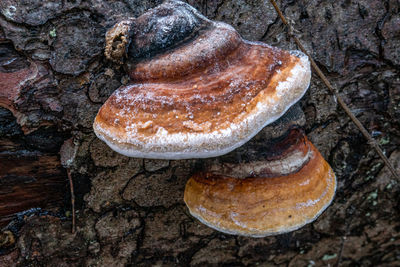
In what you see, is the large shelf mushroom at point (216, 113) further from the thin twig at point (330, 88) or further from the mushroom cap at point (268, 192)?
the thin twig at point (330, 88)

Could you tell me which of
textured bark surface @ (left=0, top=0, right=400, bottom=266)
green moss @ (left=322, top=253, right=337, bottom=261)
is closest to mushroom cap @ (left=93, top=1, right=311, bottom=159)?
textured bark surface @ (left=0, top=0, right=400, bottom=266)

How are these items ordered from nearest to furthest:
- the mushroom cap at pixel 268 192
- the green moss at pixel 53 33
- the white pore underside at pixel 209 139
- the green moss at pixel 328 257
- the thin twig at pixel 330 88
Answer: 1. the white pore underside at pixel 209 139
2. the mushroom cap at pixel 268 192
3. the green moss at pixel 53 33
4. the thin twig at pixel 330 88
5. the green moss at pixel 328 257

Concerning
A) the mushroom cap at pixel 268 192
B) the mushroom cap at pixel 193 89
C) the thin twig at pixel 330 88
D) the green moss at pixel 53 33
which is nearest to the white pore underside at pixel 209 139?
the mushroom cap at pixel 193 89

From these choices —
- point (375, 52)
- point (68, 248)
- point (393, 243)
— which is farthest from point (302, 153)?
point (393, 243)

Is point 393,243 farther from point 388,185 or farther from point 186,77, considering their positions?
point 186,77

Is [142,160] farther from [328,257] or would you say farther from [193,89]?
[328,257]

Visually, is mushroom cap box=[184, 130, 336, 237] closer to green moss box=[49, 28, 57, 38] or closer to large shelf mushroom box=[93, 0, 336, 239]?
large shelf mushroom box=[93, 0, 336, 239]
